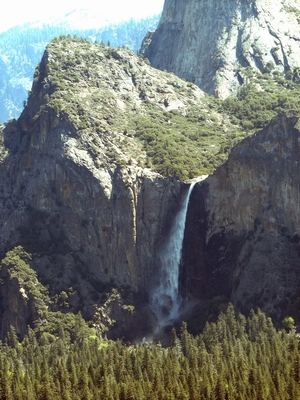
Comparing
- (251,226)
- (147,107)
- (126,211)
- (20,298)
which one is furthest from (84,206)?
(147,107)

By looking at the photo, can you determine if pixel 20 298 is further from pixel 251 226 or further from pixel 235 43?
pixel 235 43

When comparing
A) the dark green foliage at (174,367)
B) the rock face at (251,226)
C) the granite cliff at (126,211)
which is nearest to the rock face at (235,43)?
the granite cliff at (126,211)

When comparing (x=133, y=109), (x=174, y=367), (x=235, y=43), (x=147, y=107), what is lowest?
(x=174, y=367)

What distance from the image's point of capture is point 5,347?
13225cm

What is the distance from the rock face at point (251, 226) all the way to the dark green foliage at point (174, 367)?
6291 millimetres

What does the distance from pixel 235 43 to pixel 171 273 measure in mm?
66986

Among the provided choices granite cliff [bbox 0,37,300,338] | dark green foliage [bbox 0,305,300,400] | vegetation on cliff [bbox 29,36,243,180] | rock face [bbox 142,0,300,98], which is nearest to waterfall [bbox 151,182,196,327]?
granite cliff [bbox 0,37,300,338]

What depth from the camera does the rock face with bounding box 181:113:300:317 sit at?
128m

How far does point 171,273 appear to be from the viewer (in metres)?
142

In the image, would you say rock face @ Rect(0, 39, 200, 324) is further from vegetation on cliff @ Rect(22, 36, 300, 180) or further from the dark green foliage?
the dark green foliage

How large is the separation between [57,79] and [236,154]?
39.7 meters

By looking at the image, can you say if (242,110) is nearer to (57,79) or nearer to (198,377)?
(57,79)

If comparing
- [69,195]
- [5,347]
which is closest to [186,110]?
[69,195]

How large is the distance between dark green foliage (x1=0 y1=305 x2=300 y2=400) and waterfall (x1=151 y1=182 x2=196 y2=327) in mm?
11798
